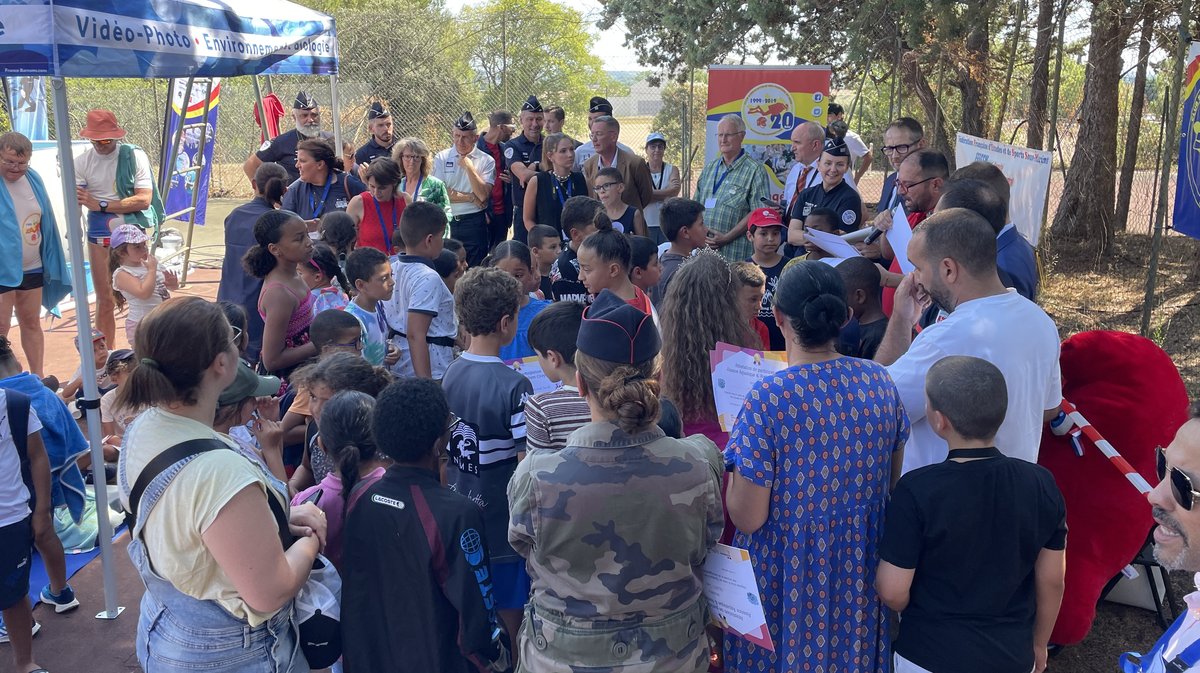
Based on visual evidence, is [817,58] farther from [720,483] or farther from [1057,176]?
[720,483]

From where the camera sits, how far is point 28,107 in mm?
10008

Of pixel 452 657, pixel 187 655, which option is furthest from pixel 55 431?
pixel 452 657

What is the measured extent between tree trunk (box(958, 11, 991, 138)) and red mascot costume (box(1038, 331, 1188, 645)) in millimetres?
8846

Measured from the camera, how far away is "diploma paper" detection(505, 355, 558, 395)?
3.44 m

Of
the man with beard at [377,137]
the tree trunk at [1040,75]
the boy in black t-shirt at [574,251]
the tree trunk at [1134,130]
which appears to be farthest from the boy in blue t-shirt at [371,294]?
the tree trunk at [1134,130]

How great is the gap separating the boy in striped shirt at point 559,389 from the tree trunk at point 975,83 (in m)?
10.2

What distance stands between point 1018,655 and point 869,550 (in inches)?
20.8

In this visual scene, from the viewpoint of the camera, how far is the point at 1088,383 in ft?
12.4

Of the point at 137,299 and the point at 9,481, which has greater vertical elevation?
the point at 137,299

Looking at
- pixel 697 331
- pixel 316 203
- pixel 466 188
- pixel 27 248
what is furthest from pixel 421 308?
pixel 27 248

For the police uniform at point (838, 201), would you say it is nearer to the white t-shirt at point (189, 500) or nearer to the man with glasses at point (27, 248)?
the white t-shirt at point (189, 500)

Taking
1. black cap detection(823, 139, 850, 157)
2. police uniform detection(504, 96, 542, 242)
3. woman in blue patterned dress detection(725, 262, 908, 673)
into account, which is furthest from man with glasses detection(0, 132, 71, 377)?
woman in blue patterned dress detection(725, 262, 908, 673)

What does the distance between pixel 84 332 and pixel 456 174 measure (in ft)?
15.8

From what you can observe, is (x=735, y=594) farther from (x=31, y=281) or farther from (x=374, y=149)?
(x=374, y=149)
